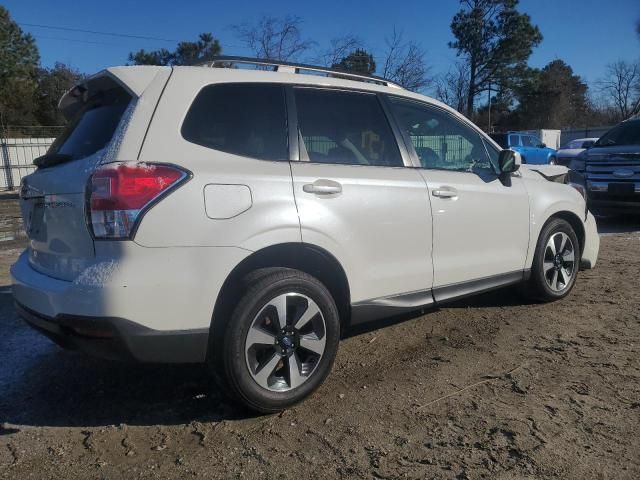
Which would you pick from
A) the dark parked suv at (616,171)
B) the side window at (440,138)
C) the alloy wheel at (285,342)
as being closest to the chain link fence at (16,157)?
the dark parked suv at (616,171)

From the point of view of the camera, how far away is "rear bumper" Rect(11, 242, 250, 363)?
2.59 meters

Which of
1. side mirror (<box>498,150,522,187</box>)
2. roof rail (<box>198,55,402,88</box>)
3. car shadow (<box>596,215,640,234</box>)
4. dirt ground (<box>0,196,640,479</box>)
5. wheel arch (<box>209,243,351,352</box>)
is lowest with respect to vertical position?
dirt ground (<box>0,196,640,479</box>)

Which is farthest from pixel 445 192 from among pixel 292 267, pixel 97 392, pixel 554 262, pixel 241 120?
pixel 97 392

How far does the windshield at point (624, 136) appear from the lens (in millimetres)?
9649

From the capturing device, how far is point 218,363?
9.43ft

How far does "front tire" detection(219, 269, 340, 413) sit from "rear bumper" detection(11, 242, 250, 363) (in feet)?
0.58

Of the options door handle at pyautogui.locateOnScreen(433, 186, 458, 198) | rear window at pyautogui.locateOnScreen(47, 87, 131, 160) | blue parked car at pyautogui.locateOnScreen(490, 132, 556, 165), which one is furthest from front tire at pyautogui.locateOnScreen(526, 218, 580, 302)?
blue parked car at pyautogui.locateOnScreen(490, 132, 556, 165)

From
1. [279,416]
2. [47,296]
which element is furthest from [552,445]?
[47,296]

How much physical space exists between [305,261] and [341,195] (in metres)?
0.45

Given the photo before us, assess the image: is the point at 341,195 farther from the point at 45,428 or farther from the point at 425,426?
the point at 45,428

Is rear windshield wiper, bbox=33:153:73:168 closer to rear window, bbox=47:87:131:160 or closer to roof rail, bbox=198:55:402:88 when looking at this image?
rear window, bbox=47:87:131:160

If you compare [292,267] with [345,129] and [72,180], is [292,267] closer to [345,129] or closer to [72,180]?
[345,129]

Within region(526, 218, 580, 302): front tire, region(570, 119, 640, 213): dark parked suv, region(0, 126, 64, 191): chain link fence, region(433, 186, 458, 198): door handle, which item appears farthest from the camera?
region(0, 126, 64, 191): chain link fence

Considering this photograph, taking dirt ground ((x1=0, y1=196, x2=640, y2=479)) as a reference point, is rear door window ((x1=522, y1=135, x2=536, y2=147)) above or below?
above
